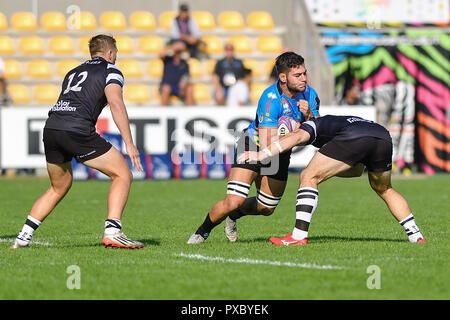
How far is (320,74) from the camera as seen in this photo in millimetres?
21172

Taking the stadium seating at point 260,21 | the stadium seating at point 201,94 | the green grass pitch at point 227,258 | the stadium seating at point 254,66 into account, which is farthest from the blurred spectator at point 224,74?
the green grass pitch at point 227,258

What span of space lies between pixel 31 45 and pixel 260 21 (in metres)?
6.15

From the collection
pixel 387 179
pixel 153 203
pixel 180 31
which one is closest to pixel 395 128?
pixel 180 31

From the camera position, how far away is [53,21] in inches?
988

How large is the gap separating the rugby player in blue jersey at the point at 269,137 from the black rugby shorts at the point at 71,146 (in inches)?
49.5

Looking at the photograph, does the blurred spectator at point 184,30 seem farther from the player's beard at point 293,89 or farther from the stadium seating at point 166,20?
the player's beard at point 293,89

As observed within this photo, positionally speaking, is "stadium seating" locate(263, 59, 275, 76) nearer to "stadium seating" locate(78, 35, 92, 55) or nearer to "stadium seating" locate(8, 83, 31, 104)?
"stadium seating" locate(78, 35, 92, 55)

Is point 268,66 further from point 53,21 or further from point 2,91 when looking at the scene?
point 2,91

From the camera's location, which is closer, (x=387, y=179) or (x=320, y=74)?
(x=387, y=179)

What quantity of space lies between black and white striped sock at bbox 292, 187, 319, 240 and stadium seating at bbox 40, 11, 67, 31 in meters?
17.7

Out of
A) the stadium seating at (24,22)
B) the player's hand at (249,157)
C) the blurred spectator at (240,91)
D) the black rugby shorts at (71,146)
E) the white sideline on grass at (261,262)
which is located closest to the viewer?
the white sideline on grass at (261,262)

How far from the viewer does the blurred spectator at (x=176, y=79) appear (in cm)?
2134

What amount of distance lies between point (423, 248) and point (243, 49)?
53.0 feet
